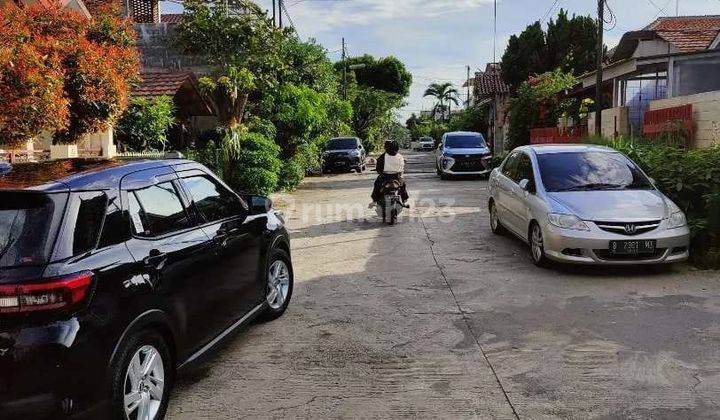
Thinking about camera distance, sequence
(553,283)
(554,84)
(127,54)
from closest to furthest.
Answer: (553,283) → (127,54) → (554,84)

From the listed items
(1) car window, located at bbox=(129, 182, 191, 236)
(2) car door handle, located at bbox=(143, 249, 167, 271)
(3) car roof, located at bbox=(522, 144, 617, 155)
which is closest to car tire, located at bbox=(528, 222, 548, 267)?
(3) car roof, located at bbox=(522, 144, 617, 155)

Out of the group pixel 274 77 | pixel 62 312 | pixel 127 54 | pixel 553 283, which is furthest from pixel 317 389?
pixel 274 77

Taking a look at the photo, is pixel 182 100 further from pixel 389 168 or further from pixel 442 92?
pixel 442 92

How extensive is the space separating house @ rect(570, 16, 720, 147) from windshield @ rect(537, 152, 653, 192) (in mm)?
3393

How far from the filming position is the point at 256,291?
5316 millimetres

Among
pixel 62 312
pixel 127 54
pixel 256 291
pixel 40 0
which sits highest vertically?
pixel 40 0

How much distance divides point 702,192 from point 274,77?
492 inches

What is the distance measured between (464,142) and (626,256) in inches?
634

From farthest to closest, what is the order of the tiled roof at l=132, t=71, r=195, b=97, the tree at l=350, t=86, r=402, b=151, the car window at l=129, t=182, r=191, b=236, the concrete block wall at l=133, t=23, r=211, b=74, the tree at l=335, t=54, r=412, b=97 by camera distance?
the tree at l=335, t=54, r=412, b=97 < the tree at l=350, t=86, r=402, b=151 < the concrete block wall at l=133, t=23, r=211, b=74 < the tiled roof at l=132, t=71, r=195, b=97 < the car window at l=129, t=182, r=191, b=236

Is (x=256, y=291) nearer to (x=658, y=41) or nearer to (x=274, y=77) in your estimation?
(x=274, y=77)

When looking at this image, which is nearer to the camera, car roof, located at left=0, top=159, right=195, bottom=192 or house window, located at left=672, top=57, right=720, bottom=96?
car roof, located at left=0, top=159, right=195, bottom=192

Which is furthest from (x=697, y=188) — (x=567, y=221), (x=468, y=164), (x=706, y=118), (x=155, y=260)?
(x=468, y=164)

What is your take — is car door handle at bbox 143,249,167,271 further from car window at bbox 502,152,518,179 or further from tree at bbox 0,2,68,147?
car window at bbox 502,152,518,179

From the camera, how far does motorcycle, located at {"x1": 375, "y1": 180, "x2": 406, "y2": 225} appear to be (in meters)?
11.9
